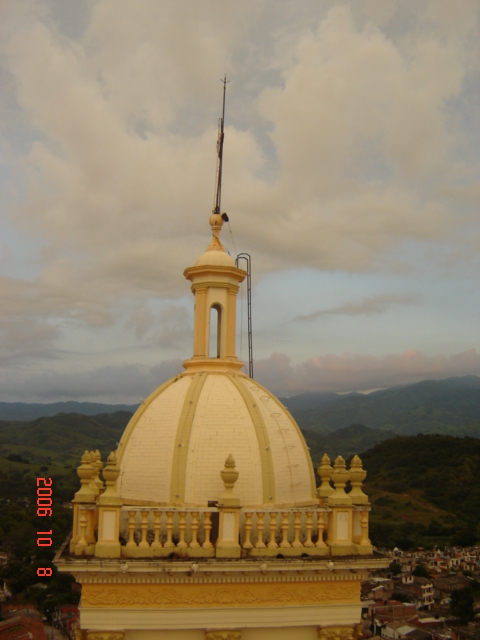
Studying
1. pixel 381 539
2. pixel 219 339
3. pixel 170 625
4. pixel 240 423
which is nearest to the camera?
pixel 170 625

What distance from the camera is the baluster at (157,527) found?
1119cm

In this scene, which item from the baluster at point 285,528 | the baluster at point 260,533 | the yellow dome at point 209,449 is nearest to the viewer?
the baluster at point 260,533

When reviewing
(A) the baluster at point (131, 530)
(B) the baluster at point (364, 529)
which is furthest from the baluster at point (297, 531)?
(A) the baluster at point (131, 530)

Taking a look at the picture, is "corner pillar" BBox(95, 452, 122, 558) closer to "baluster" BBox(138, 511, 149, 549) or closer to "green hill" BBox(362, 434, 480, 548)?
"baluster" BBox(138, 511, 149, 549)

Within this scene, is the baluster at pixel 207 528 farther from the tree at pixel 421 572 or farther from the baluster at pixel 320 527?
the tree at pixel 421 572

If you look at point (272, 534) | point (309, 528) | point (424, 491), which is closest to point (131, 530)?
point (272, 534)

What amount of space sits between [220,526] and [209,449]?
5.38 ft

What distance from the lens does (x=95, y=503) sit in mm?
11953

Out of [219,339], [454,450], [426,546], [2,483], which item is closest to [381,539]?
[426,546]

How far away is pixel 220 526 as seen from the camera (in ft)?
37.0

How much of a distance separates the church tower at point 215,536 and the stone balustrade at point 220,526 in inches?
0.8

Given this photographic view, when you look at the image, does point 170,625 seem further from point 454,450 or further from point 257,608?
point 454,450

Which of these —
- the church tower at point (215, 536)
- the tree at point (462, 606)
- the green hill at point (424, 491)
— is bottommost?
the tree at point (462, 606)

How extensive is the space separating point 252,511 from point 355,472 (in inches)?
86.5
